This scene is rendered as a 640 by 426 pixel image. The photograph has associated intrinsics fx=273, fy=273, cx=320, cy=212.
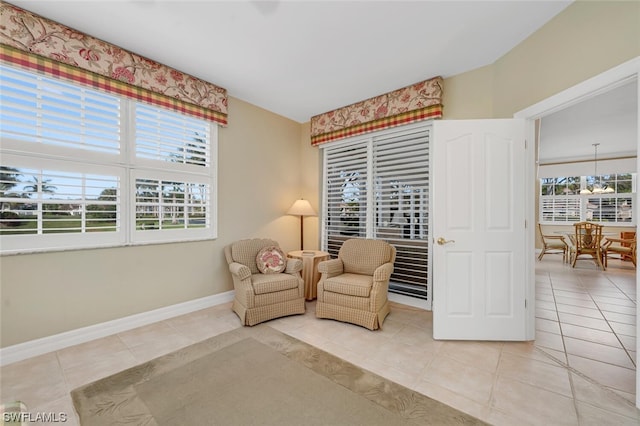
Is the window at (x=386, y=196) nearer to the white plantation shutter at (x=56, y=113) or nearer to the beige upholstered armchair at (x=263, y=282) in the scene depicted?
the beige upholstered armchair at (x=263, y=282)

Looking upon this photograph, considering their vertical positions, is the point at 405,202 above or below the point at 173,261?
above

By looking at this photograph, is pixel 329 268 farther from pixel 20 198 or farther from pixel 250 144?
pixel 20 198

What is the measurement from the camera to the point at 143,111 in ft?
9.48

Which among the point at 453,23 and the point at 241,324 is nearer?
the point at 453,23

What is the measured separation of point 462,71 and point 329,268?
8.80 ft

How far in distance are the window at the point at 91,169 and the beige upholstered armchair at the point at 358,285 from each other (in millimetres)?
1699

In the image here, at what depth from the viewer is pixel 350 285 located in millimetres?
2867

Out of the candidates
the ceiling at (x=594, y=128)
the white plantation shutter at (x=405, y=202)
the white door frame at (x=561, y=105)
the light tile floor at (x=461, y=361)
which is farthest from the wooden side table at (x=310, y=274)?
the ceiling at (x=594, y=128)

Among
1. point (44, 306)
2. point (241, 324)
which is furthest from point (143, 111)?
point (241, 324)

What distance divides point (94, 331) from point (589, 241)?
8.52 m

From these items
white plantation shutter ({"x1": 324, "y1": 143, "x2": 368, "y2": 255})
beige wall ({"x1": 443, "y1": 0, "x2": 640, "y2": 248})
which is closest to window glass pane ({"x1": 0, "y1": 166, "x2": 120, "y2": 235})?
white plantation shutter ({"x1": 324, "y1": 143, "x2": 368, "y2": 255})

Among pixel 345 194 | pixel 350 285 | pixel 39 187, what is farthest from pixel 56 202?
pixel 345 194

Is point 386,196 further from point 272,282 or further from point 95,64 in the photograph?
point 95,64

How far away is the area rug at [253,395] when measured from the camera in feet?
5.21
